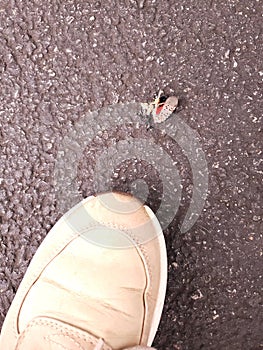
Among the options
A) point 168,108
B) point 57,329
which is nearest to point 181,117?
point 168,108

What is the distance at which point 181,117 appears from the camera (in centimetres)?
176

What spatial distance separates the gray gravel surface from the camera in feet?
5.75

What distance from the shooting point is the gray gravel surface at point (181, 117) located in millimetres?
1753

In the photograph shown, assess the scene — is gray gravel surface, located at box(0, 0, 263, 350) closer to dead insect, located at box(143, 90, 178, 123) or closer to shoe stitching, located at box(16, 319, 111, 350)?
dead insect, located at box(143, 90, 178, 123)

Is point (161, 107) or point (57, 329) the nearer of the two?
point (57, 329)

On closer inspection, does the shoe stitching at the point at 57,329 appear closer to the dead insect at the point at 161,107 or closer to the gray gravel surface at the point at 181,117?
the gray gravel surface at the point at 181,117

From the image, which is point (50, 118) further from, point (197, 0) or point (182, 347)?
point (182, 347)

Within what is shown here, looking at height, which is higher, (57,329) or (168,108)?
(168,108)

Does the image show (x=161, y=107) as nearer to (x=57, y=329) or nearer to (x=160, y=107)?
(x=160, y=107)

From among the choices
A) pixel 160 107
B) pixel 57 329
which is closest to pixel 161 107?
pixel 160 107

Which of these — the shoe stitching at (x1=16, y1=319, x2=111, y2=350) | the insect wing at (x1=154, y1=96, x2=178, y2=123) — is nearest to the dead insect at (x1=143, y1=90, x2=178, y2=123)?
the insect wing at (x1=154, y1=96, x2=178, y2=123)

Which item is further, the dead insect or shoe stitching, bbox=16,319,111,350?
the dead insect

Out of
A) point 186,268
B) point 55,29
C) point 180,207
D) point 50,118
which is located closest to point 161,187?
point 180,207

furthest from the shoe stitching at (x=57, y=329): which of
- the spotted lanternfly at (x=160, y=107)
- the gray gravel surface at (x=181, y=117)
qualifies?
the spotted lanternfly at (x=160, y=107)
